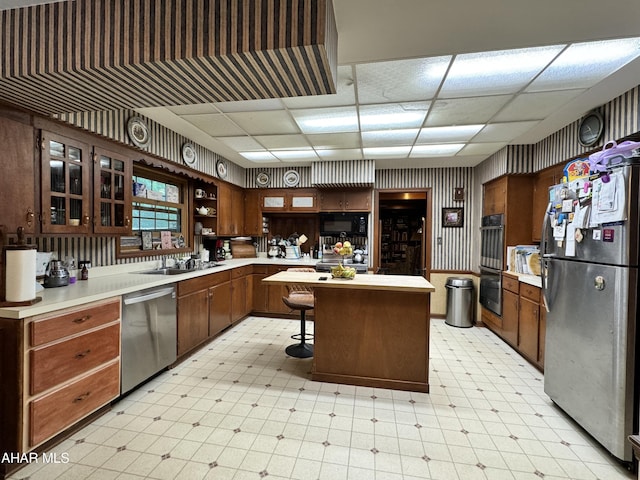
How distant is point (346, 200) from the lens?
5.03m

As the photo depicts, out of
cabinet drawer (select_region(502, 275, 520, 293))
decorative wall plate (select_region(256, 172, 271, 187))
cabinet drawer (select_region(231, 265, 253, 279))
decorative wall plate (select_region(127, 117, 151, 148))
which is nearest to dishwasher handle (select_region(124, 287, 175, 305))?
cabinet drawer (select_region(231, 265, 253, 279))

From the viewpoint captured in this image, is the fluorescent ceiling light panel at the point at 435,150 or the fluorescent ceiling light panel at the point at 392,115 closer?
the fluorescent ceiling light panel at the point at 392,115

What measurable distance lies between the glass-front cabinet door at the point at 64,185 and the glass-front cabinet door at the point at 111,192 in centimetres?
7

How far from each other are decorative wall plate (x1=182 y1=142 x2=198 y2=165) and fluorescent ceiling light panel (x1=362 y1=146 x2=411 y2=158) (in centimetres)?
227

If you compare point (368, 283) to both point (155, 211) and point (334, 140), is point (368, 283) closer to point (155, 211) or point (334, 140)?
point (334, 140)

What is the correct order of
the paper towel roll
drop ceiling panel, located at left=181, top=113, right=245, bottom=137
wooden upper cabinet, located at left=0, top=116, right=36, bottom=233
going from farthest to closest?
drop ceiling panel, located at left=181, top=113, right=245, bottom=137, wooden upper cabinet, located at left=0, top=116, right=36, bottom=233, the paper towel roll

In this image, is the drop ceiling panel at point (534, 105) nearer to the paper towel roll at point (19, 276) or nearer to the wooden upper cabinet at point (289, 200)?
the wooden upper cabinet at point (289, 200)

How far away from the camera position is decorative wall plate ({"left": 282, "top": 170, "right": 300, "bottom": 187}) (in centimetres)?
515

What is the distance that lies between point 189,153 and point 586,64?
12.8 ft

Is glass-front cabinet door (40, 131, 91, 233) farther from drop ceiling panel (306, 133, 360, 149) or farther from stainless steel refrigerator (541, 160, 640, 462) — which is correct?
stainless steel refrigerator (541, 160, 640, 462)

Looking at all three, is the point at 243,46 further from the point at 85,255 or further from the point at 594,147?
the point at 594,147

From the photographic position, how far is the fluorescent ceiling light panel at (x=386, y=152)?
153 inches

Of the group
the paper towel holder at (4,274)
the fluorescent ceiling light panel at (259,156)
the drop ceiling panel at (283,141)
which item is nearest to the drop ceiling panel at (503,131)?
the drop ceiling panel at (283,141)

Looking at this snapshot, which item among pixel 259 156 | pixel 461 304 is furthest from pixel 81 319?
pixel 461 304
